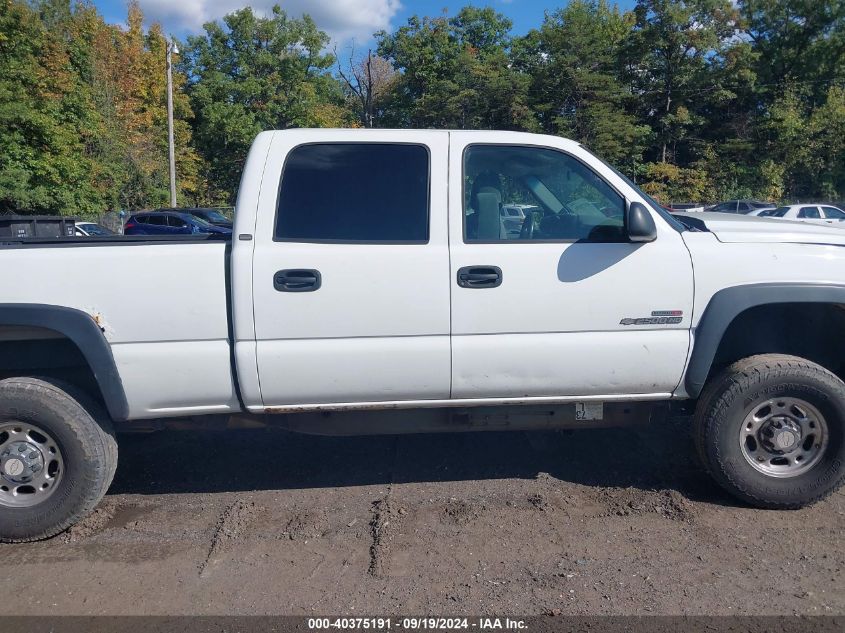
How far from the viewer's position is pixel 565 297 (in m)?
3.87

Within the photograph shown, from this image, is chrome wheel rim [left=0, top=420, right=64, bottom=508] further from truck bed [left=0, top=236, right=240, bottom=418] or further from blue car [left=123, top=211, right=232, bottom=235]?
blue car [left=123, top=211, right=232, bottom=235]

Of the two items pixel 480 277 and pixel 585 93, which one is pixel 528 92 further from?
pixel 480 277

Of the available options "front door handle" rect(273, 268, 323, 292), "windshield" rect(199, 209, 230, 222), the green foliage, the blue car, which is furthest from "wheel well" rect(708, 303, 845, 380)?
the green foliage

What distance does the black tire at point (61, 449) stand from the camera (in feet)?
12.3

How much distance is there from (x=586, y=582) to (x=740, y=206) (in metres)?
31.5

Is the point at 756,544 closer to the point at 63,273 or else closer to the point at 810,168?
the point at 63,273

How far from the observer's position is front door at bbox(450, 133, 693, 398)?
385 cm

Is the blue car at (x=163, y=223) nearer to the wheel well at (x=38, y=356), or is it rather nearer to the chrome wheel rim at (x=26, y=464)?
the wheel well at (x=38, y=356)

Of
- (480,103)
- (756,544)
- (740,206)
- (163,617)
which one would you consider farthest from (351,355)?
(480,103)

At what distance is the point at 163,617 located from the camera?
10.5 feet

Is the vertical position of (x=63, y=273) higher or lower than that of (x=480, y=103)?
lower

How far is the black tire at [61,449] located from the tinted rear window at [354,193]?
1.44 m

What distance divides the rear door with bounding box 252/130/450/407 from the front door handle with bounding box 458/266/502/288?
9 cm

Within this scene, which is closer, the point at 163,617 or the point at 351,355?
the point at 163,617
